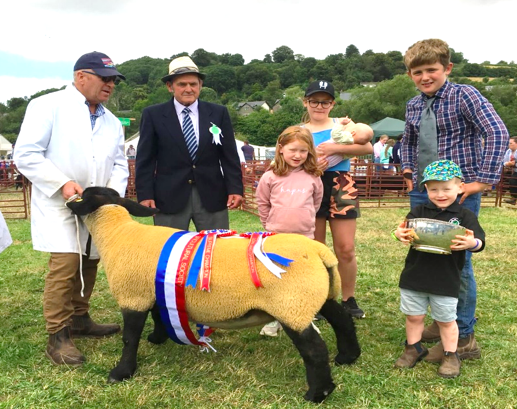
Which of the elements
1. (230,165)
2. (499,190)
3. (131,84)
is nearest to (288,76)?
(131,84)

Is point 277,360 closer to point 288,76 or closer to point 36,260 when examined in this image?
point 36,260

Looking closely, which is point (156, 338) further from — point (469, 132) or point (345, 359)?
point (469, 132)

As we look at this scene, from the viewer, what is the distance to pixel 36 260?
7.12 m

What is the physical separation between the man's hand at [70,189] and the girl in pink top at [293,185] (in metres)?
1.55

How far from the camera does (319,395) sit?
3.04 m

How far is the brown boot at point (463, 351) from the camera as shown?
3611 millimetres

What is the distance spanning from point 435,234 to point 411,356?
1.13 m

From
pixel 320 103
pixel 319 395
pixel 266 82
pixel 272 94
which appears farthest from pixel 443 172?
pixel 266 82

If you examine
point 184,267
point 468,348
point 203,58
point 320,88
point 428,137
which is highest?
point 203,58

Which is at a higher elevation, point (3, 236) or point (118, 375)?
point (3, 236)

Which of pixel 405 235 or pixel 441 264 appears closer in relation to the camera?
pixel 405 235

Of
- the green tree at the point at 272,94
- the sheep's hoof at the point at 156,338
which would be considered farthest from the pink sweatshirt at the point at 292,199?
the green tree at the point at 272,94

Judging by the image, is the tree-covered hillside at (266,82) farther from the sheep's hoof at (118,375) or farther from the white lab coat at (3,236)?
the sheep's hoof at (118,375)

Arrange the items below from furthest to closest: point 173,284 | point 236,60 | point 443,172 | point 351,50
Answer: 1. point 351,50
2. point 236,60
3. point 443,172
4. point 173,284
